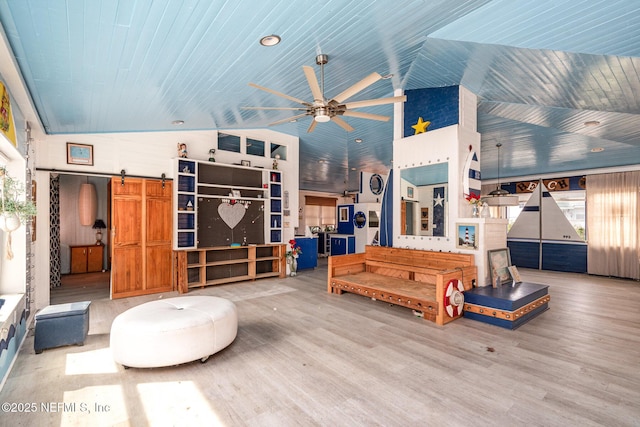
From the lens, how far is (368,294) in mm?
5020

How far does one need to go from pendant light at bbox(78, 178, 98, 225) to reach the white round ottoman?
609cm

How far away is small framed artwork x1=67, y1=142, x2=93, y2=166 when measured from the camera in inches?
202

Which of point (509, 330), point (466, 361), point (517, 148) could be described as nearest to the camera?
point (466, 361)

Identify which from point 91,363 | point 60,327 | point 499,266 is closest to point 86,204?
point 60,327

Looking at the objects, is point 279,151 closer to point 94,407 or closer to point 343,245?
point 343,245

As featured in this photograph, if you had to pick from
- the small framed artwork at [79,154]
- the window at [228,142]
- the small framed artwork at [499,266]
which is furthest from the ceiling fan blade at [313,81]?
the small framed artwork at [79,154]

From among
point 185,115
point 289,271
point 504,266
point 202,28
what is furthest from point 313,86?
point 289,271

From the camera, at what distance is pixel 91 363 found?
3.00 m

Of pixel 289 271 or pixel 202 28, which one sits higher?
pixel 202 28

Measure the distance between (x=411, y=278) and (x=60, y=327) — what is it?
4851mm

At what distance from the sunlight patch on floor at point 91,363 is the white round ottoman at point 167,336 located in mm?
186

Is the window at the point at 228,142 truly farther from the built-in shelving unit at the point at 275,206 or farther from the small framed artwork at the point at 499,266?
the small framed artwork at the point at 499,266

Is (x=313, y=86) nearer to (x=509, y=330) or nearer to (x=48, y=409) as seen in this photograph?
(x=48, y=409)

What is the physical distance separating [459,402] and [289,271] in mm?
5668
